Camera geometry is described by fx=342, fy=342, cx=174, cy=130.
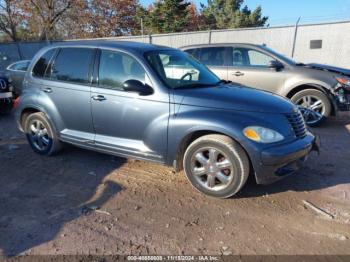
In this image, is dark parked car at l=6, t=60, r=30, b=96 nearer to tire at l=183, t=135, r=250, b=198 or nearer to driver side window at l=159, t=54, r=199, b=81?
driver side window at l=159, t=54, r=199, b=81

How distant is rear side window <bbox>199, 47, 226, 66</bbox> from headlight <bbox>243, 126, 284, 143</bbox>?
4.86m

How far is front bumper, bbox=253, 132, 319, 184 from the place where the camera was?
3.68 m

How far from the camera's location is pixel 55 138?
534cm

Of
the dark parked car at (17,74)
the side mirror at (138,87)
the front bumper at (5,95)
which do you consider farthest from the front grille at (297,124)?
the dark parked car at (17,74)

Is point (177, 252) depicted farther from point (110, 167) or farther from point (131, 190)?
point (110, 167)

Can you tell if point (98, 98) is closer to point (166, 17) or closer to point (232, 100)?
point (232, 100)

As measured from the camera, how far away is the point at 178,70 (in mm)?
4840

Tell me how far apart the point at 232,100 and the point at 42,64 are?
3.17m

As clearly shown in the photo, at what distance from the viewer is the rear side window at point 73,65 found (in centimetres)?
485

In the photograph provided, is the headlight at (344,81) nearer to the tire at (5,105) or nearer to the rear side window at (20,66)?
the tire at (5,105)

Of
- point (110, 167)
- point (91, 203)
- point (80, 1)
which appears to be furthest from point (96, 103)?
point (80, 1)

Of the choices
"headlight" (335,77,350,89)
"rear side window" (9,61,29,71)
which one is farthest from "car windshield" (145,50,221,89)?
"rear side window" (9,61,29,71)

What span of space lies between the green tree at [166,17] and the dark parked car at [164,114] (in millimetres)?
33058

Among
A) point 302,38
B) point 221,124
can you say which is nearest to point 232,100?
point 221,124
